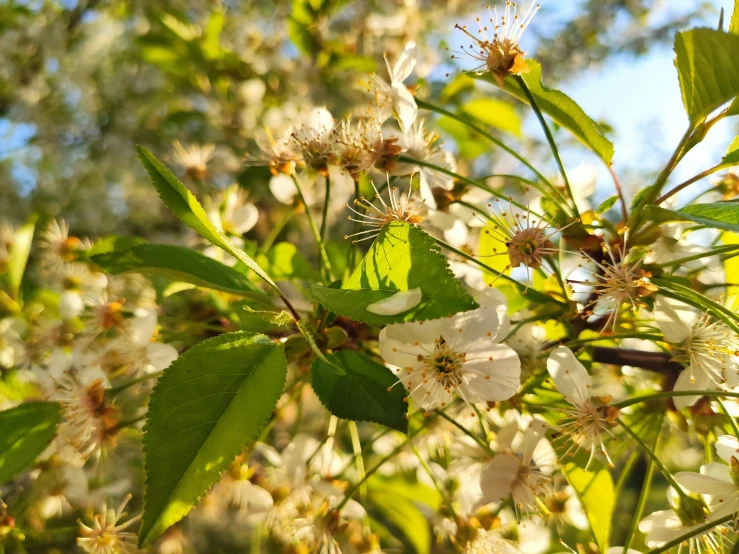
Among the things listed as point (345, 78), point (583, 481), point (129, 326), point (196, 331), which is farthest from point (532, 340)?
point (345, 78)

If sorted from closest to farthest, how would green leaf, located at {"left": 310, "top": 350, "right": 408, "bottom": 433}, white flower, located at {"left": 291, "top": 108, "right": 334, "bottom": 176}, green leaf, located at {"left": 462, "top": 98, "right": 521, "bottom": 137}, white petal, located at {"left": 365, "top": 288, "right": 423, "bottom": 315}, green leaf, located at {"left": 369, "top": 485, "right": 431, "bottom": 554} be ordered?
1. white petal, located at {"left": 365, "top": 288, "right": 423, "bottom": 315}
2. green leaf, located at {"left": 310, "top": 350, "right": 408, "bottom": 433}
3. white flower, located at {"left": 291, "top": 108, "right": 334, "bottom": 176}
4. green leaf, located at {"left": 369, "top": 485, "right": 431, "bottom": 554}
5. green leaf, located at {"left": 462, "top": 98, "right": 521, "bottom": 137}

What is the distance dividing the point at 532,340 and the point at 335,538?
372 mm

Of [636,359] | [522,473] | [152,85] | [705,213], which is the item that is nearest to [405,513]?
[522,473]

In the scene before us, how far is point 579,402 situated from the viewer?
61cm

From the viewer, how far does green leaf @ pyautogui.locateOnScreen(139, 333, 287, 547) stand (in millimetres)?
450

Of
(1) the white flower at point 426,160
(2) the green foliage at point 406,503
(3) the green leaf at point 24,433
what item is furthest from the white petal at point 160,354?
(2) the green foliage at point 406,503

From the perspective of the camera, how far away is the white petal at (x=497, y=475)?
25.2 inches

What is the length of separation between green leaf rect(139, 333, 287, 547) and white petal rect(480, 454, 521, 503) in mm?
292

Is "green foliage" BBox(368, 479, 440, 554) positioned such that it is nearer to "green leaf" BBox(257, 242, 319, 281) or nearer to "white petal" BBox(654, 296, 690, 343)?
"green leaf" BBox(257, 242, 319, 281)

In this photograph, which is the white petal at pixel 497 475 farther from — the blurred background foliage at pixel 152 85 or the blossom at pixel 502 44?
the blurred background foliage at pixel 152 85

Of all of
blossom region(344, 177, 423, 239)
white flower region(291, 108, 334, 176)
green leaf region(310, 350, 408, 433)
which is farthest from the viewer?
white flower region(291, 108, 334, 176)

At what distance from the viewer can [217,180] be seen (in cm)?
184

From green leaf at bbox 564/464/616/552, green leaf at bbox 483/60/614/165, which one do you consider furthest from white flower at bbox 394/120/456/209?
green leaf at bbox 564/464/616/552

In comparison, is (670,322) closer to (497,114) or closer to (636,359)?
(636,359)
